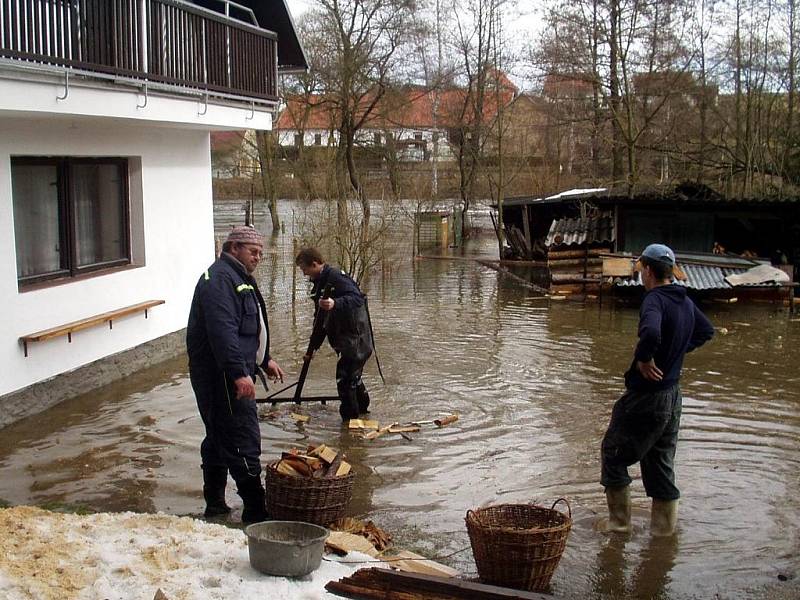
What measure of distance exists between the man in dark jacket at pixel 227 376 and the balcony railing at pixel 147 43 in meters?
3.60

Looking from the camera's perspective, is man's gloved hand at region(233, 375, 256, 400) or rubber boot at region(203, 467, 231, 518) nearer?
man's gloved hand at region(233, 375, 256, 400)

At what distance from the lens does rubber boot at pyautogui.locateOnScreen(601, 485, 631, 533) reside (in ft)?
21.0

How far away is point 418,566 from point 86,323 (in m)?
6.33

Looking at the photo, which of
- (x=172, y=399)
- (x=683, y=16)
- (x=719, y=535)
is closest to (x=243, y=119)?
(x=172, y=399)

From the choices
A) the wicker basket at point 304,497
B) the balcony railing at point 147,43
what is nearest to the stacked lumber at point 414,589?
the wicker basket at point 304,497

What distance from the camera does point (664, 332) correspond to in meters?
6.17

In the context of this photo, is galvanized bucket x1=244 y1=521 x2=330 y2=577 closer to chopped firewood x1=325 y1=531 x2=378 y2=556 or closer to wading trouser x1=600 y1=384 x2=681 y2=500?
chopped firewood x1=325 y1=531 x2=378 y2=556

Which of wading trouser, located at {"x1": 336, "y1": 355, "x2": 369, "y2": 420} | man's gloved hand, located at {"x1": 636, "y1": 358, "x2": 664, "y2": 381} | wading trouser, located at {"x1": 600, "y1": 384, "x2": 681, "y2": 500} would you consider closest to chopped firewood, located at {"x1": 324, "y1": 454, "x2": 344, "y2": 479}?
wading trouser, located at {"x1": 600, "y1": 384, "x2": 681, "y2": 500}

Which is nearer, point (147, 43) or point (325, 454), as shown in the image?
point (325, 454)

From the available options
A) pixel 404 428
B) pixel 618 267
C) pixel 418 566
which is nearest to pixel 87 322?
pixel 404 428

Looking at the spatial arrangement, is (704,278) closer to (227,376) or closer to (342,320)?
(342,320)

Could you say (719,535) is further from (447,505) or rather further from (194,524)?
(194,524)

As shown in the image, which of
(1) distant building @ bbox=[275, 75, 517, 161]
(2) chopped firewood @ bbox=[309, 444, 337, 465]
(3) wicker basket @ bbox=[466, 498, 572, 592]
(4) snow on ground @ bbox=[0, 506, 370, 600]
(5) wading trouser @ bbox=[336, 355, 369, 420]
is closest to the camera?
(4) snow on ground @ bbox=[0, 506, 370, 600]

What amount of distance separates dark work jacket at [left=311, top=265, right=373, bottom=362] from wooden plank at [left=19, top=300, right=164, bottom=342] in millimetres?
2843
